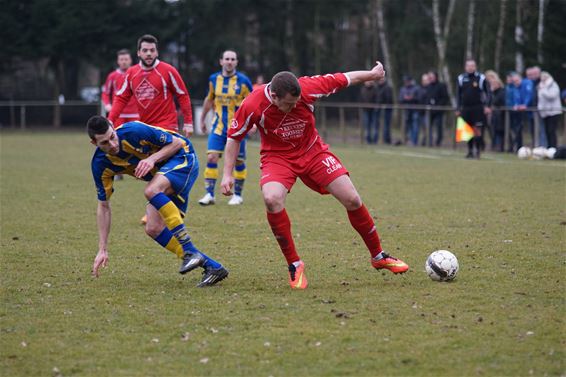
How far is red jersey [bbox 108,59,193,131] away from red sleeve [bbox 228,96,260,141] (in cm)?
368

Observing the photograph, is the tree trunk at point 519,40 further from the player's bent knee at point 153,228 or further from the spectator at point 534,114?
the player's bent knee at point 153,228

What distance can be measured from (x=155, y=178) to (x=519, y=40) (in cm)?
2095

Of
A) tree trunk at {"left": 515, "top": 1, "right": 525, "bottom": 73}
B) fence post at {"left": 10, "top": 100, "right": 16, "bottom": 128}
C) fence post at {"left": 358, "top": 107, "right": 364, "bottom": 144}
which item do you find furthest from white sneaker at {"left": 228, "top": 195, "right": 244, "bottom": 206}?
fence post at {"left": 10, "top": 100, "right": 16, "bottom": 128}

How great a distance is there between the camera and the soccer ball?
6.98 m

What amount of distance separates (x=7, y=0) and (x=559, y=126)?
23.4m

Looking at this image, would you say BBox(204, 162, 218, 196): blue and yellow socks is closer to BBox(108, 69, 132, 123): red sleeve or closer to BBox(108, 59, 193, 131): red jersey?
BBox(108, 59, 193, 131): red jersey

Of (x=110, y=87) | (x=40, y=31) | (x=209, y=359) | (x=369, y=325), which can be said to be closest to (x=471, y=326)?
(x=369, y=325)

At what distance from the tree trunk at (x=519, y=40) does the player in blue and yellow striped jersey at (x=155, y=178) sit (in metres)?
20.3

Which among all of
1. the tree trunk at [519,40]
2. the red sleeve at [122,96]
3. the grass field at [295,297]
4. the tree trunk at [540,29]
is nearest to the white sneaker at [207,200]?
the grass field at [295,297]

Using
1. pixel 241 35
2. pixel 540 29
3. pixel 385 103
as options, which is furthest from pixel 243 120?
pixel 241 35

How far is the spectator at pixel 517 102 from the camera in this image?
20.5 m

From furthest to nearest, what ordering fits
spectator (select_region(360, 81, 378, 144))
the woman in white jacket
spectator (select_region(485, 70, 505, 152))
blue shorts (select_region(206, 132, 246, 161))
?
spectator (select_region(360, 81, 378, 144))
spectator (select_region(485, 70, 505, 152))
the woman in white jacket
blue shorts (select_region(206, 132, 246, 161))

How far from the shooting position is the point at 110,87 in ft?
51.3

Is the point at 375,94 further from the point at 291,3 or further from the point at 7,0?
the point at 7,0
